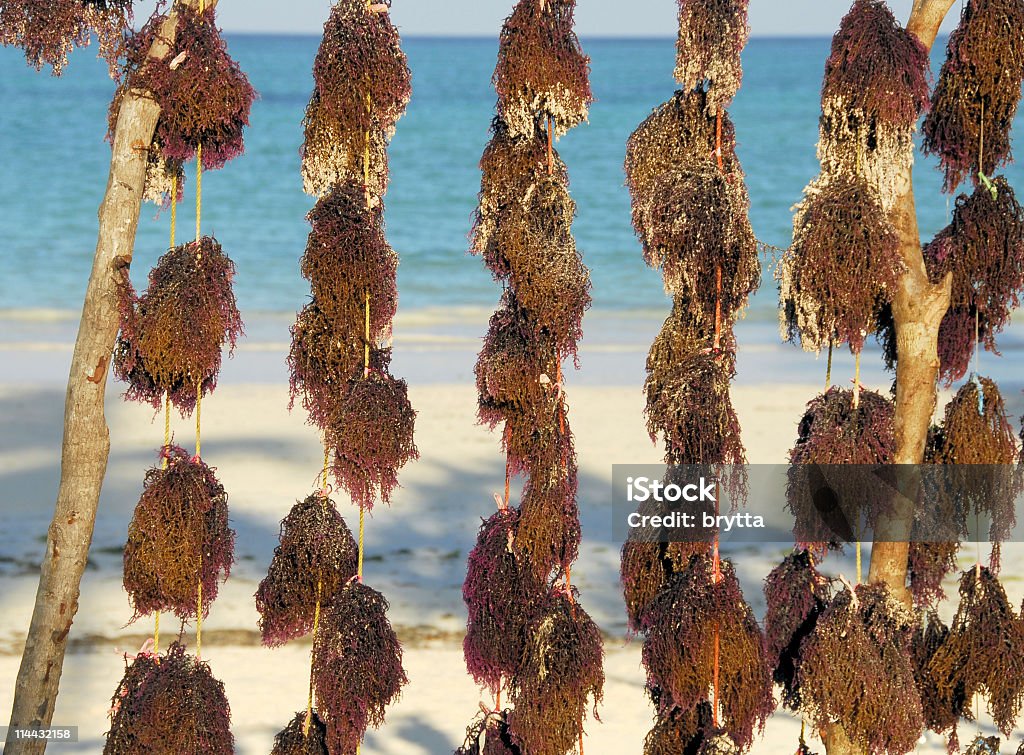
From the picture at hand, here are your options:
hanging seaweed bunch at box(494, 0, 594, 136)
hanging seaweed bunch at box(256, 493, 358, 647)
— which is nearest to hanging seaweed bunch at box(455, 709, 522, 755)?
hanging seaweed bunch at box(256, 493, 358, 647)

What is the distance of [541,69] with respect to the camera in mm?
4074

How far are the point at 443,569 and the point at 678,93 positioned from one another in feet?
18.8

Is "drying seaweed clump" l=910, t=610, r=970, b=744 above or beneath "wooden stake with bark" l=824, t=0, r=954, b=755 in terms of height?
beneath

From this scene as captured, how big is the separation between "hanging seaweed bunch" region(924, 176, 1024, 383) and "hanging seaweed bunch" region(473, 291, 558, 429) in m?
1.19

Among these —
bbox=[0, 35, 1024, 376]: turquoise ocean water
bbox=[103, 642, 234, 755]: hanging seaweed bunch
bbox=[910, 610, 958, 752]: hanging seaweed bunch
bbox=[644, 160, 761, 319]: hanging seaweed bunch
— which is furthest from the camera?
bbox=[0, 35, 1024, 376]: turquoise ocean water

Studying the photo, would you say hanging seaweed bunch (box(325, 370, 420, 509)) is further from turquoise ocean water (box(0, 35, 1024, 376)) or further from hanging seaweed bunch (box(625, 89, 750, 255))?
turquoise ocean water (box(0, 35, 1024, 376))

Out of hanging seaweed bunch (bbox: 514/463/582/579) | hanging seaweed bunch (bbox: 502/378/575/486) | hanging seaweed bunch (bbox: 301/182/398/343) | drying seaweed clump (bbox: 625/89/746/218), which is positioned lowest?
hanging seaweed bunch (bbox: 514/463/582/579)

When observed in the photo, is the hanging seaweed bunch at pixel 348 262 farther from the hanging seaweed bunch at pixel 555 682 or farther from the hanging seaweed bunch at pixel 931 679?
the hanging seaweed bunch at pixel 931 679

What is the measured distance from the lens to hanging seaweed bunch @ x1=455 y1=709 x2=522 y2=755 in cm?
428

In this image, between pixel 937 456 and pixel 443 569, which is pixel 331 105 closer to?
pixel 937 456

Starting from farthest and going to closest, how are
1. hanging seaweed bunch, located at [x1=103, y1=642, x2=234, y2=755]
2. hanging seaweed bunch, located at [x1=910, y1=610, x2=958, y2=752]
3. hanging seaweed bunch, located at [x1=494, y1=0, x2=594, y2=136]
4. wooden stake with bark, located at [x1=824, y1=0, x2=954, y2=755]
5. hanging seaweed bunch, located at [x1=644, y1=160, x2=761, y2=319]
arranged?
hanging seaweed bunch, located at [x1=910, y1=610, x2=958, y2=752] → wooden stake with bark, located at [x1=824, y1=0, x2=954, y2=755] → hanging seaweed bunch, located at [x1=103, y1=642, x2=234, y2=755] → hanging seaweed bunch, located at [x1=494, y1=0, x2=594, y2=136] → hanging seaweed bunch, located at [x1=644, y1=160, x2=761, y2=319]

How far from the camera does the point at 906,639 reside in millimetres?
4375

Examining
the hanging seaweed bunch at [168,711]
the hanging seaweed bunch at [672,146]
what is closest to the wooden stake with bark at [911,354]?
the hanging seaweed bunch at [672,146]

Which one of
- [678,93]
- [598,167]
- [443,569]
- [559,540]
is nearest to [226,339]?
[559,540]
